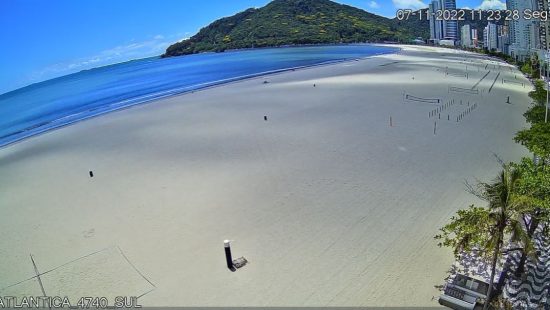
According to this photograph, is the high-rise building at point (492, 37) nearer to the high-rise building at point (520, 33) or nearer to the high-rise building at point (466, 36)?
the high-rise building at point (466, 36)

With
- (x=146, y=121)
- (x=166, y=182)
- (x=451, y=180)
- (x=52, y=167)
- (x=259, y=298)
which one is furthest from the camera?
(x=146, y=121)

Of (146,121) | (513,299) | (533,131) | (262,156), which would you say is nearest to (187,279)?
(513,299)

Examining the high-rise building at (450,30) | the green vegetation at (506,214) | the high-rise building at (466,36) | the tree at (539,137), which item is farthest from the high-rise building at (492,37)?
the green vegetation at (506,214)

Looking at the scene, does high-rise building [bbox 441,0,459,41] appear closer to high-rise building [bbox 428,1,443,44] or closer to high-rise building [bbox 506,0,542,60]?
high-rise building [bbox 428,1,443,44]

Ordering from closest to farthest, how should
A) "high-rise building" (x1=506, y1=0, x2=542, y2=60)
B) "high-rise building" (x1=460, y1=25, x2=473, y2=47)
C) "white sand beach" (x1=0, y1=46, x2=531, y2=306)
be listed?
"white sand beach" (x1=0, y1=46, x2=531, y2=306) → "high-rise building" (x1=506, y1=0, x2=542, y2=60) → "high-rise building" (x1=460, y1=25, x2=473, y2=47)

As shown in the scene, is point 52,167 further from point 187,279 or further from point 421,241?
point 421,241

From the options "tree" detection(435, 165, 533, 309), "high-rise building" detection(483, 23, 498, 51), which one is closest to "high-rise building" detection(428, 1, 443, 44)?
"high-rise building" detection(483, 23, 498, 51)
